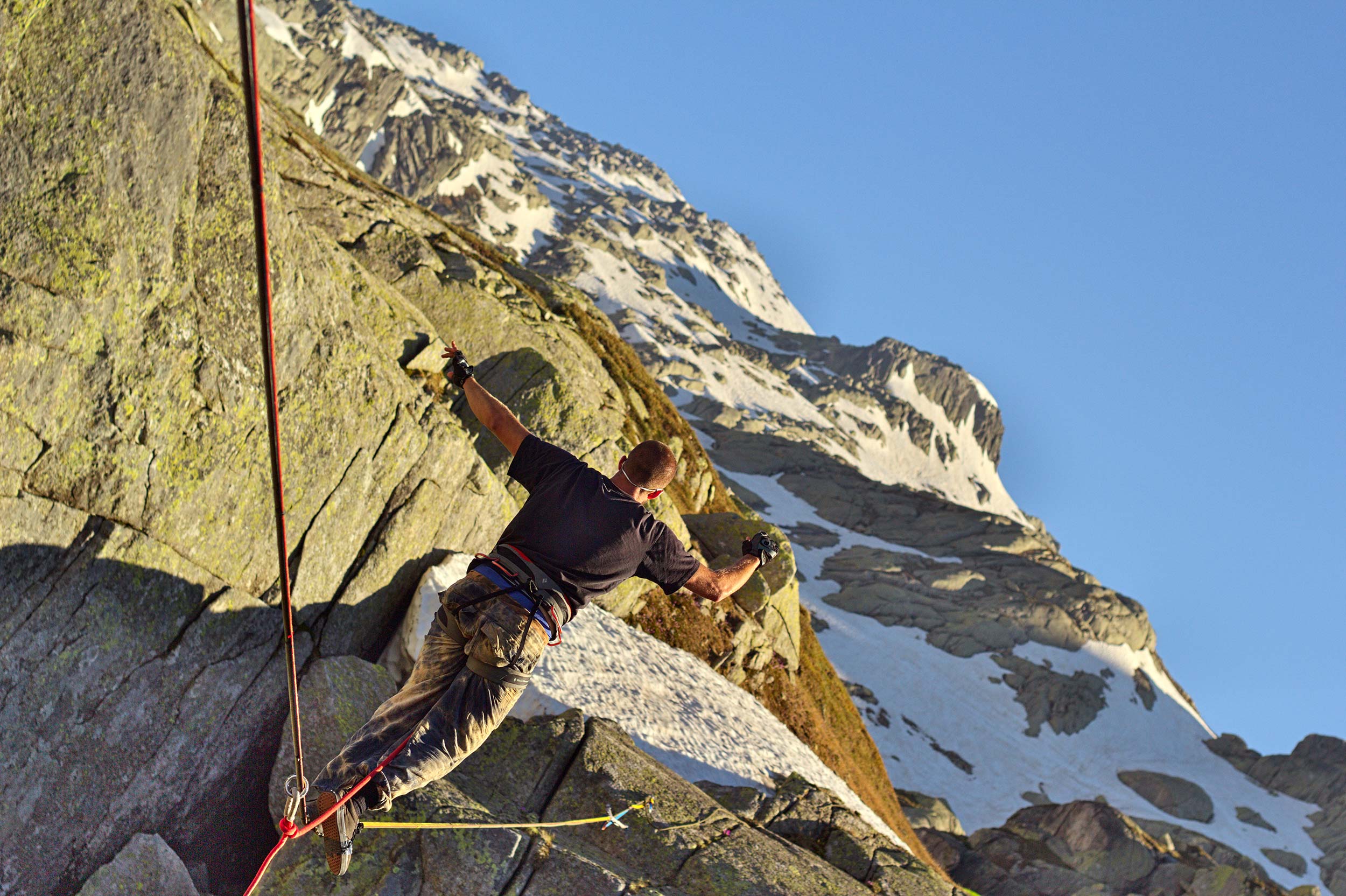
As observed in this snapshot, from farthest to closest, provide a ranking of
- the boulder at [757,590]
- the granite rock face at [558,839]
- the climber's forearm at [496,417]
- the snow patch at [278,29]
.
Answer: the snow patch at [278,29] → the boulder at [757,590] → the granite rock face at [558,839] → the climber's forearm at [496,417]

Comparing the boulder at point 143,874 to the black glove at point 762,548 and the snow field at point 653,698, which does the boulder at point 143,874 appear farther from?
the black glove at point 762,548

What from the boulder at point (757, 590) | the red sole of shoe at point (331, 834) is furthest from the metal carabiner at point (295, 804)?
the boulder at point (757, 590)

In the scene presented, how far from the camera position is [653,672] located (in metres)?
19.0

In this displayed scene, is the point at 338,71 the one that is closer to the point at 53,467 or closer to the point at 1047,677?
the point at 1047,677

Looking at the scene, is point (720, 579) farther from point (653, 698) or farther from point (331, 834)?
point (653, 698)

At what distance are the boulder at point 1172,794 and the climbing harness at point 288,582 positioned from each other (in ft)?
292

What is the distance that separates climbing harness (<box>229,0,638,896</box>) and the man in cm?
3

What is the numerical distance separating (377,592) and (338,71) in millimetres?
183490

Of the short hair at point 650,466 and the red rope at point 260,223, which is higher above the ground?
the short hair at point 650,466

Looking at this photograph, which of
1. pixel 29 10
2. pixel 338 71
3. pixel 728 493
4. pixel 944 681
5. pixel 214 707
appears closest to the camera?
pixel 29 10

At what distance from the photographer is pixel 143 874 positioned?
8.83 m

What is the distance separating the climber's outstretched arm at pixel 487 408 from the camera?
9.35 m

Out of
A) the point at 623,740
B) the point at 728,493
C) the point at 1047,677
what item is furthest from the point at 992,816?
the point at 623,740

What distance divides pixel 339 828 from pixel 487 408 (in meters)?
4.53
